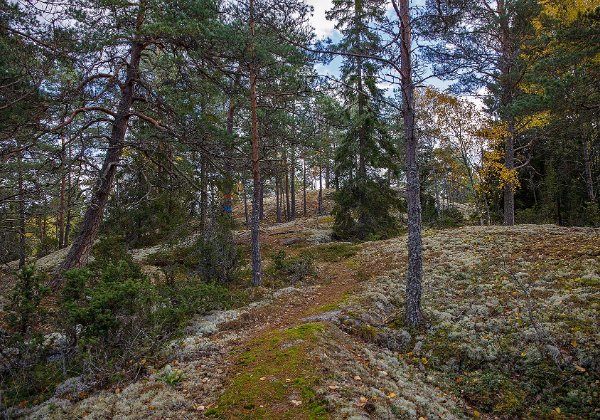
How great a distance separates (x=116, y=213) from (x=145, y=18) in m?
9.06

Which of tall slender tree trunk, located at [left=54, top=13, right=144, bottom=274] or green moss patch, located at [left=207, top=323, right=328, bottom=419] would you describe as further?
tall slender tree trunk, located at [left=54, top=13, right=144, bottom=274]

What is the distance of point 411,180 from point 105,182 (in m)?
8.19

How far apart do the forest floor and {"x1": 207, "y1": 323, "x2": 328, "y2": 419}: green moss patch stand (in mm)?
18

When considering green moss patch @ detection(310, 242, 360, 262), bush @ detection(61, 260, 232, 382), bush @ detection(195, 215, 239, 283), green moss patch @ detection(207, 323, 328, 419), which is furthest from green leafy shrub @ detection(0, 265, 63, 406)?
green moss patch @ detection(310, 242, 360, 262)

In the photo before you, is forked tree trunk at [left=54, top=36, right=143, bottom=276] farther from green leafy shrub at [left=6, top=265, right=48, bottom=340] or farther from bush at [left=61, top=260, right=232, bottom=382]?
bush at [left=61, top=260, right=232, bottom=382]

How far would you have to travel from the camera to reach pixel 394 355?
20.1ft

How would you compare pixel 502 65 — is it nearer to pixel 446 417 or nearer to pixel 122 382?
pixel 446 417

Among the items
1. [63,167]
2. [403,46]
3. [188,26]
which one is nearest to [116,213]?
[63,167]

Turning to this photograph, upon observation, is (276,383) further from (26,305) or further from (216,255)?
(216,255)

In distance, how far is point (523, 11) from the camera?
12.9m

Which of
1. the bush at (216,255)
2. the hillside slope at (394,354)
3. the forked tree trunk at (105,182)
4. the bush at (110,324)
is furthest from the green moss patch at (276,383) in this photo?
the forked tree trunk at (105,182)

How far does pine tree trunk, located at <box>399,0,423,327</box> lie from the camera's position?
694 centimetres

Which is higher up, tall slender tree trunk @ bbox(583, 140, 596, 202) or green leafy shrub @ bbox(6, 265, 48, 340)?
tall slender tree trunk @ bbox(583, 140, 596, 202)

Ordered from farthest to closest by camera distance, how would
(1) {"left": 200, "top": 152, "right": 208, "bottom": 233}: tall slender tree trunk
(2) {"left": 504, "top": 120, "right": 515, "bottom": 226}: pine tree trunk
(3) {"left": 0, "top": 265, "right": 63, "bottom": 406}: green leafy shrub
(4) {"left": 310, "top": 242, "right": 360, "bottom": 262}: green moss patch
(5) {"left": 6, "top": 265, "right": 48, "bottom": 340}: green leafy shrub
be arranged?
(2) {"left": 504, "top": 120, "right": 515, "bottom": 226}: pine tree trunk
(4) {"left": 310, "top": 242, "right": 360, "bottom": 262}: green moss patch
(1) {"left": 200, "top": 152, "right": 208, "bottom": 233}: tall slender tree trunk
(5) {"left": 6, "top": 265, "right": 48, "bottom": 340}: green leafy shrub
(3) {"left": 0, "top": 265, "right": 63, "bottom": 406}: green leafy shrub
